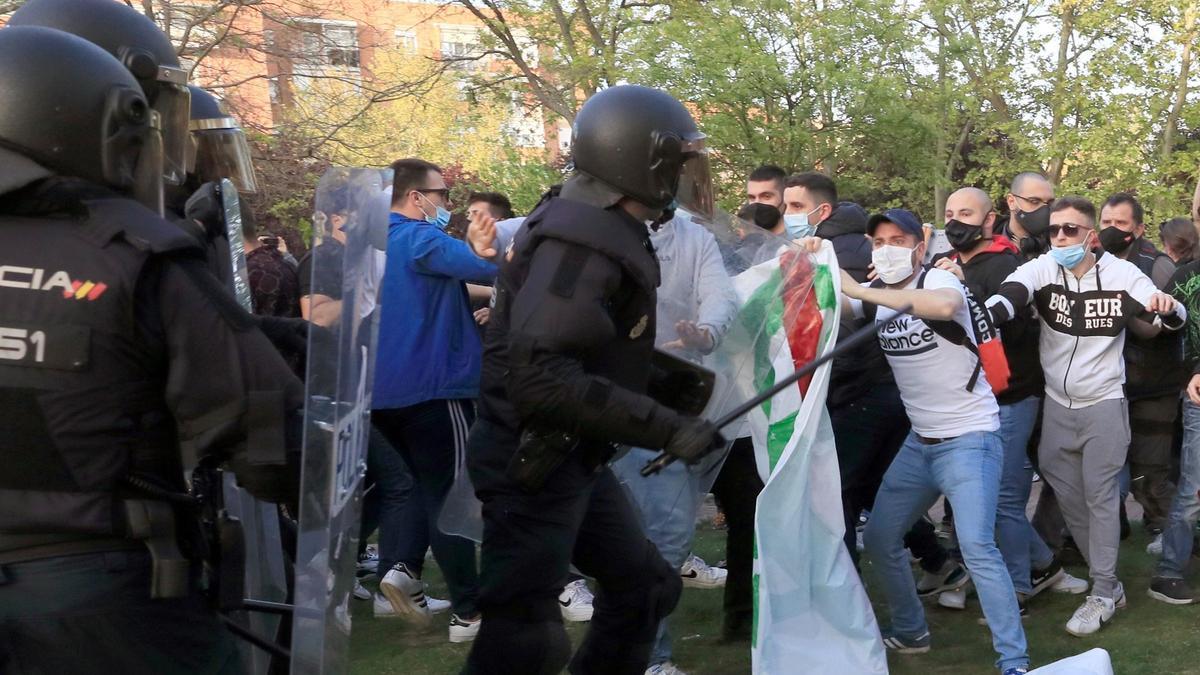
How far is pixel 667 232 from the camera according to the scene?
14.3ft

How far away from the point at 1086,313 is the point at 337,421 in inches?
153

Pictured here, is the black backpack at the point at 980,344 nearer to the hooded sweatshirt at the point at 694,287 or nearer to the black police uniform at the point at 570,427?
the hooded sweatshirt at the point at 694,287

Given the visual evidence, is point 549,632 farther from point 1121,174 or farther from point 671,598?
point 1121,174

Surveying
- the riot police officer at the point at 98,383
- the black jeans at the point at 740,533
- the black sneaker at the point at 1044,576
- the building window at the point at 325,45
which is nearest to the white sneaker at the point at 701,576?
the black jeans at the point at 740,533

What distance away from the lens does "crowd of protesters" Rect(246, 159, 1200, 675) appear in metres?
4.61

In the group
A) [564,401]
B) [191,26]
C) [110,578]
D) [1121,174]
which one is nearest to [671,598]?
[564,401]

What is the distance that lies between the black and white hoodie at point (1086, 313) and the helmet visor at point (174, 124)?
3565 mm

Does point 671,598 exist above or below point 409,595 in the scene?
above

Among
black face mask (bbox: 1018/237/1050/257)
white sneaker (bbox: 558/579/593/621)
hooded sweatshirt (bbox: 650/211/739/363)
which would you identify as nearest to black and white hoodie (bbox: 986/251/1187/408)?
black face mask (bbox: 1018/237/1050/257)

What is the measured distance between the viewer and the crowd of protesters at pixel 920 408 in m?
4.61

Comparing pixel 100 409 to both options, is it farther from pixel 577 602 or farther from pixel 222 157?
pixel 577 602

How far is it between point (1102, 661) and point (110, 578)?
8.54 ft

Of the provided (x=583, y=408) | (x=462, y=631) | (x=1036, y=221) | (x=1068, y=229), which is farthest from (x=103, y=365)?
(x=1036, y=221)

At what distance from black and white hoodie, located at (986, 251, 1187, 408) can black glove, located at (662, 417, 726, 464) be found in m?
2.47
